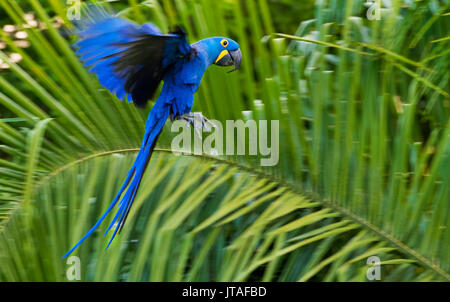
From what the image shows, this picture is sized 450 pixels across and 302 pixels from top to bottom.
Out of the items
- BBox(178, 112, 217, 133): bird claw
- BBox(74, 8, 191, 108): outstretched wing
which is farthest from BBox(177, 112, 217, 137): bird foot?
BBox(74, 8, 191, 108): outstretched wing

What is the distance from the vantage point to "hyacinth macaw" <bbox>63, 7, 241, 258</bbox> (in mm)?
1023

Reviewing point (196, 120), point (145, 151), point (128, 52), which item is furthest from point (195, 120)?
point (128, 52)

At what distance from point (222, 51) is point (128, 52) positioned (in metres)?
0.27

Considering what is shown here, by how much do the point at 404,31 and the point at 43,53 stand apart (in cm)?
101

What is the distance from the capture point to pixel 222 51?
1229 mm

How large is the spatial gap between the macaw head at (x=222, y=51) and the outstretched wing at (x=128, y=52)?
Answer: 0.08 m

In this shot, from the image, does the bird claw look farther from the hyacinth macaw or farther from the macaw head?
the macaw head

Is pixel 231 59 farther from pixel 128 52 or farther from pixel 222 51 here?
pixel 128 52

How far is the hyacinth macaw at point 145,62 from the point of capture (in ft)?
3.36

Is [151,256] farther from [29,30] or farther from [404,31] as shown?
[404,31]

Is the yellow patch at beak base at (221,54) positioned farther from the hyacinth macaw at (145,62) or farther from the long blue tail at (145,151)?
the long blue tail at (145,151)

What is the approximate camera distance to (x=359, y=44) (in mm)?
1412

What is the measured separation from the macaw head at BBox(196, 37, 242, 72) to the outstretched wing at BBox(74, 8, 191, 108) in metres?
0.08

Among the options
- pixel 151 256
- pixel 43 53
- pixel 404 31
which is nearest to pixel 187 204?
pixel 151 256
